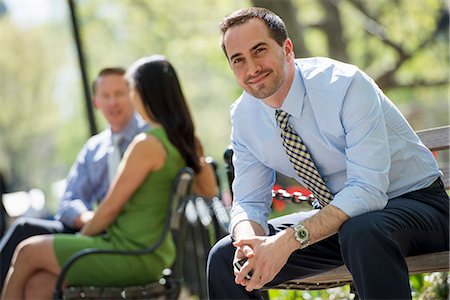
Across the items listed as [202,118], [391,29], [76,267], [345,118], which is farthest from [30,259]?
[202,118]

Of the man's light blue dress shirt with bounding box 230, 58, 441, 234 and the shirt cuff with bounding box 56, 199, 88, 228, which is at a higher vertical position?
the man's light blue dress shirt with bounding box 230, 58, 441, 234

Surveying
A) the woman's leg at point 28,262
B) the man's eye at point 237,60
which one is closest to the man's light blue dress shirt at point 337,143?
the man's eye at point 237,60

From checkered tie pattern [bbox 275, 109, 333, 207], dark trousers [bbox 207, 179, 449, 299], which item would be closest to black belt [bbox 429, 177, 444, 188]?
dark trousers [bbox 207, 179, 449, 299]

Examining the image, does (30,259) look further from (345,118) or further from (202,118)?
(202,118)

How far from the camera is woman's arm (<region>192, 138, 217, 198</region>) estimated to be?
6.11m

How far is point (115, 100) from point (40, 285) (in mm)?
1522

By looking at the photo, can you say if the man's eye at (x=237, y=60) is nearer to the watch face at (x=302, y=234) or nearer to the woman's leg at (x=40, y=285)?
the watch face at (x=302, y=234)

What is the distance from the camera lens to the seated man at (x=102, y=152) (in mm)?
6723

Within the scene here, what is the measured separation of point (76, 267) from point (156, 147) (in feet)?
2.73

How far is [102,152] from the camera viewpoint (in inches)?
273

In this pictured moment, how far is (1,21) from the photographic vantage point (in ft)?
127

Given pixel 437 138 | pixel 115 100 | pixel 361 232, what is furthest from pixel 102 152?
pixel 361 232

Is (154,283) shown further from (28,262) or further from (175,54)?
(175,54)

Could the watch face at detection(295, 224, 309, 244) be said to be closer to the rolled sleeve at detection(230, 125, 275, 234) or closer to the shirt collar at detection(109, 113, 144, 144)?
the rolled sleeve at detection(230, 125, 275, 234)
